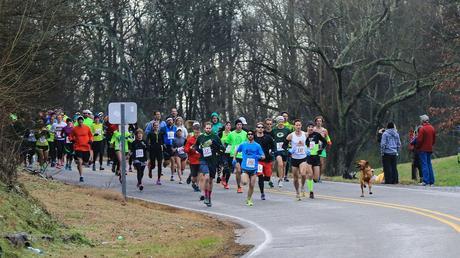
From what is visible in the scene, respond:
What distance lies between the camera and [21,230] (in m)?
13.5

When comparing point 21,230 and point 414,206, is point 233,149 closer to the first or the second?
point 414,206

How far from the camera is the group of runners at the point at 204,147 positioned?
2181 cm

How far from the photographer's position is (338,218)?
57.1 feet

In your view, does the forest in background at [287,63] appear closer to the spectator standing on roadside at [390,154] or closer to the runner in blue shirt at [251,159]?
the spectator standing on roadside at [390,154]

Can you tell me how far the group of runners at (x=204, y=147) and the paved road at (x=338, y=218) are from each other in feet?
1.78

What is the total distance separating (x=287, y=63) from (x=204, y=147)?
1065 inches

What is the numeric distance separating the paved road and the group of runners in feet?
1.78

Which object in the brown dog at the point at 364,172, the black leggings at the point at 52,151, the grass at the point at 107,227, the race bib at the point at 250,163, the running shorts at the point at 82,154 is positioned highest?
the black leggings at the point at 52,151

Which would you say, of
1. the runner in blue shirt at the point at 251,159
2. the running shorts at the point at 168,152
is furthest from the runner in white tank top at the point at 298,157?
the running shorts at the point at 168,152

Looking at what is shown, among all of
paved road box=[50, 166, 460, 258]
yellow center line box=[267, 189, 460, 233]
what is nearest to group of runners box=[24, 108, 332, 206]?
paved road box=[50, 166, 460, 258]

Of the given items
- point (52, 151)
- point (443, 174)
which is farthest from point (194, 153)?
point (443, 174)

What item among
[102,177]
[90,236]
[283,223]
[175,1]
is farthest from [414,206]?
[175,1]

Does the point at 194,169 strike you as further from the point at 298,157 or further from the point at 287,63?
the point at 287,63

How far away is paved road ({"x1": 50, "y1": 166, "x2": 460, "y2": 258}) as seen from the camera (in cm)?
1295
